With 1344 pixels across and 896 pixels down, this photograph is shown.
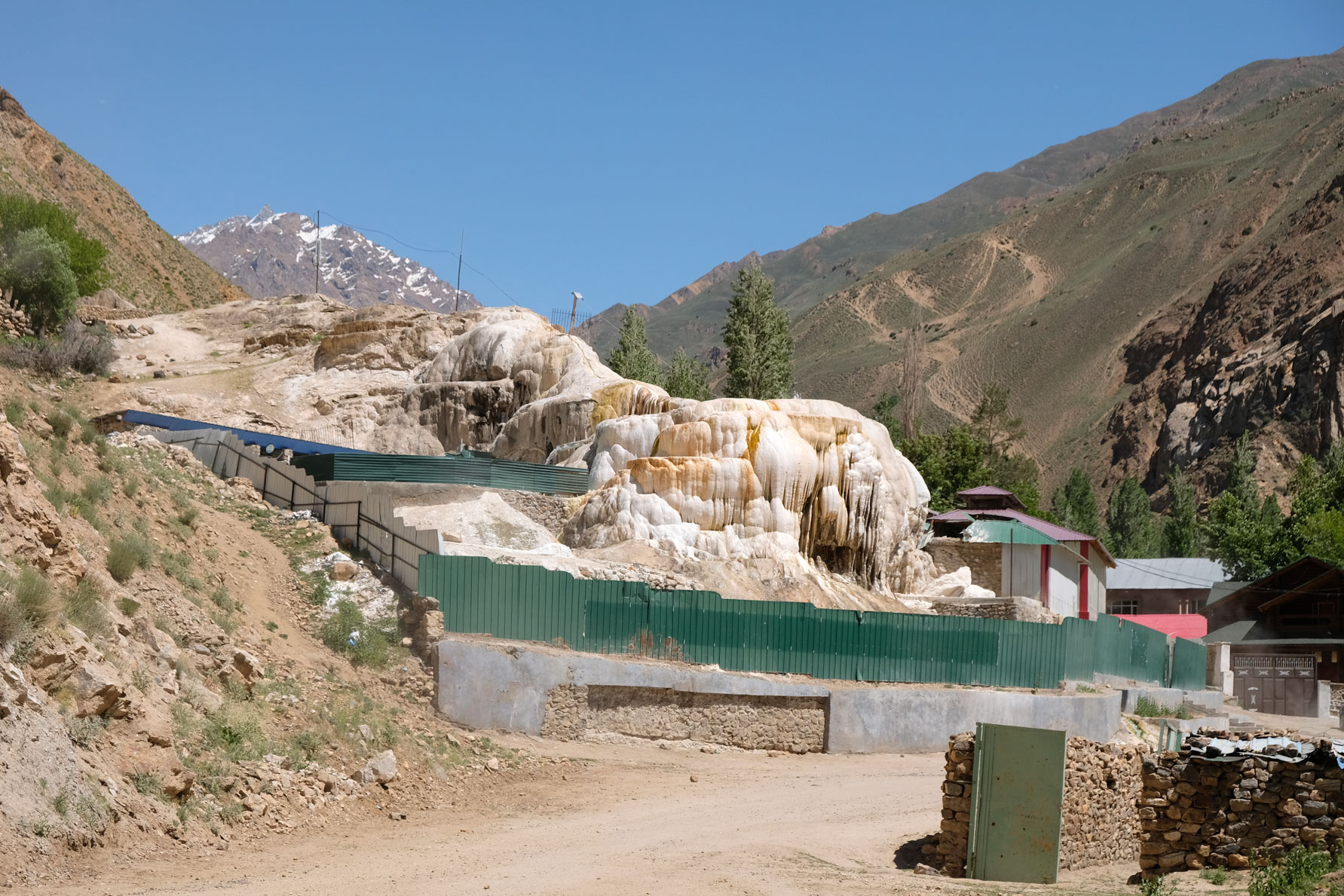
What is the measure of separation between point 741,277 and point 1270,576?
2559cm

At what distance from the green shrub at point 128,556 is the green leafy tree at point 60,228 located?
35351 mm

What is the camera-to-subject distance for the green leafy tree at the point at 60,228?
48.8 meters

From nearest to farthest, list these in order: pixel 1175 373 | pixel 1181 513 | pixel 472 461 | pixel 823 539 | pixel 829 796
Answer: pixel 829 796 < pixel 472 461 < pixel 823 539 < pixel 1181 513 < pixel 1175 373

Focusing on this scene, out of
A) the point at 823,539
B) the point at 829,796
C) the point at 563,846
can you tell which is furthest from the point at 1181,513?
the point at 563,846

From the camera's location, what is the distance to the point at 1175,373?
106m

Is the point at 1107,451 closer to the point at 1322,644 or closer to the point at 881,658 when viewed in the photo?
the point at 1322,644

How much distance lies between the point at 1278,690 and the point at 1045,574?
7.55 m

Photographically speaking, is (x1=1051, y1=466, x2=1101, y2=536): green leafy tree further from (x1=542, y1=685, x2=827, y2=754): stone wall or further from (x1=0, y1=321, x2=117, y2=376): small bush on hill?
(x1=542, y1=685, x2=827, y2=754): stone wall

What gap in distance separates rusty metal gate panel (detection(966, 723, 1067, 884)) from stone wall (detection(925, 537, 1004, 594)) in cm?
2325

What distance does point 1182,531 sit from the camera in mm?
74562

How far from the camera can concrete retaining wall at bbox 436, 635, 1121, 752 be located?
19125mm

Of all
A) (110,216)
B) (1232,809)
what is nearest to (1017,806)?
(1232,809)

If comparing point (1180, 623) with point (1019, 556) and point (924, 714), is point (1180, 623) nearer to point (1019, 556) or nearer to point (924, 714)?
point (1019, 556)

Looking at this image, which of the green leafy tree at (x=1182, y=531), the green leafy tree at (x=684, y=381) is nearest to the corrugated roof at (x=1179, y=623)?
the green leafy tree at (x=1182, y=531)
